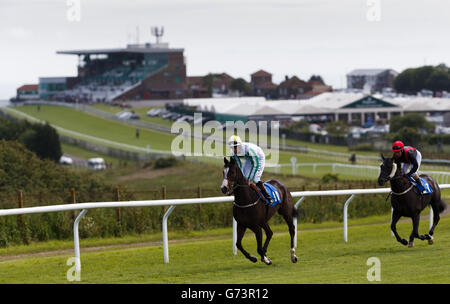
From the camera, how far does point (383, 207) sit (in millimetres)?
20375

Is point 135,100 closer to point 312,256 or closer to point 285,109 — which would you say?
point 285,109

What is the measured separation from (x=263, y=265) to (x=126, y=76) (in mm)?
108992

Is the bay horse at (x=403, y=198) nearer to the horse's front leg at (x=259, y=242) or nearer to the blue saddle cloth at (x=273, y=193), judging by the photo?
the blue saddle cloth at (x=273, y=193)

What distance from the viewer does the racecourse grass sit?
327 inches

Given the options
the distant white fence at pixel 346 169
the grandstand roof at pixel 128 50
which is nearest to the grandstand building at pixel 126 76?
the grandstand roof at pixel 128 50

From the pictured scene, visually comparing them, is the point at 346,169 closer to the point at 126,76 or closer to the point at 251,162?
the point at 251,162

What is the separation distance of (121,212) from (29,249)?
3057 mm

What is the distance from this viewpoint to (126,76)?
11662cm

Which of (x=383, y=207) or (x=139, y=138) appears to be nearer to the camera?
(x=383, y=207)

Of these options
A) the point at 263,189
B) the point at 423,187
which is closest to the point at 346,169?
the point at 423,187

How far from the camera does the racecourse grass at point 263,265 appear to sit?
27.2 feet

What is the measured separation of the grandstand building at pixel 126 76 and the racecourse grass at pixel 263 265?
328 ft
